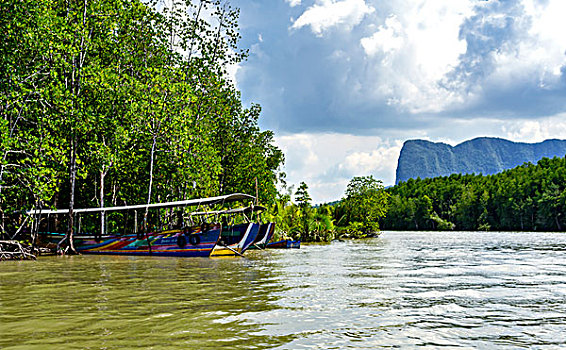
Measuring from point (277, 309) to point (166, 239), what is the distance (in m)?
14.5

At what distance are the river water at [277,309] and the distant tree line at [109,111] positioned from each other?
26.8ft

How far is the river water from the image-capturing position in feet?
23.2

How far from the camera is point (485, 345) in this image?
273 inches

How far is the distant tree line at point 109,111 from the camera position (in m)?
21.1

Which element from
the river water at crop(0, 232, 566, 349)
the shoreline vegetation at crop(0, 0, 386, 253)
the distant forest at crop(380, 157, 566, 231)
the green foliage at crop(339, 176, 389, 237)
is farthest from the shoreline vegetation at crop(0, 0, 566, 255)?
the distant forest at crop(380, 157, 566, 231)

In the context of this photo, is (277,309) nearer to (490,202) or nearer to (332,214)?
(332,214)

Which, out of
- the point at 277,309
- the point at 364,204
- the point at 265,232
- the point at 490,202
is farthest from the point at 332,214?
the point at 277,309

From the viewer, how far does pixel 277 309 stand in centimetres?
955

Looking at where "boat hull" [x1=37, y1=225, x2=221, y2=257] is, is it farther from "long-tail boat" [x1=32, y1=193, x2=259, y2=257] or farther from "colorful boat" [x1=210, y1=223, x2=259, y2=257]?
"colorful boat" [x1=210, y1=223, x2=259, y2=257]

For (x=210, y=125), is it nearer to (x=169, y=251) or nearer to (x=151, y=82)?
(x=151, y=82)

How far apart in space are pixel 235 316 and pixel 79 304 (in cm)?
319

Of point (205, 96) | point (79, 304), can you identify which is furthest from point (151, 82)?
point (79, 304)

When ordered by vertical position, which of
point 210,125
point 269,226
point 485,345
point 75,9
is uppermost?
point 75,9

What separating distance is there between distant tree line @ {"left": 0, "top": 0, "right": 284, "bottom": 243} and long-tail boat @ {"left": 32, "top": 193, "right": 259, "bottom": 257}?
1462 mm
